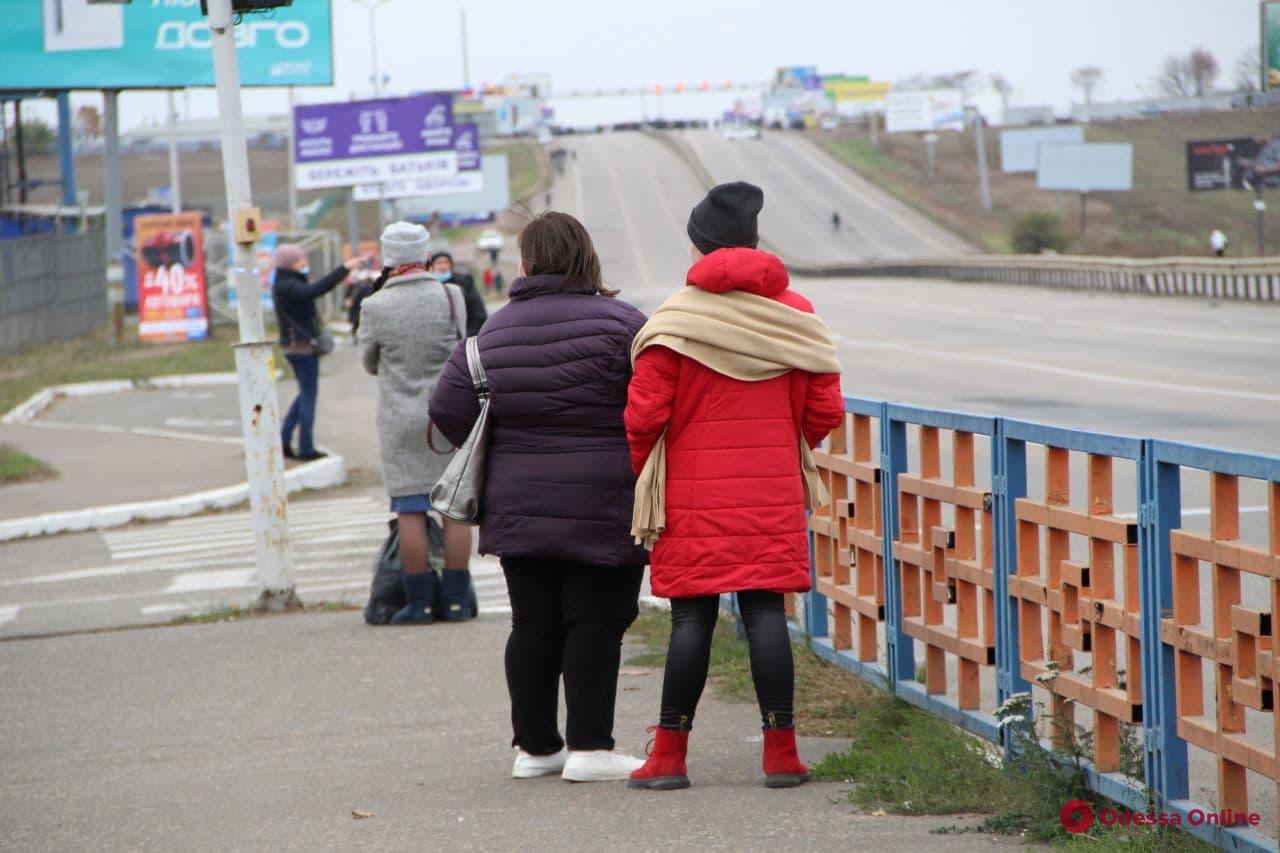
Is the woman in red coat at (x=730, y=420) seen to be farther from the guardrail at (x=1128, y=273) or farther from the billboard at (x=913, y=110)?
the billboard at (x=913, y=110)

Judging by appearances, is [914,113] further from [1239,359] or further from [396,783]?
[396,783]

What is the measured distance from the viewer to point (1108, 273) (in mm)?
43469

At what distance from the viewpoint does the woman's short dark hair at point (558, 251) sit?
17.6 ft

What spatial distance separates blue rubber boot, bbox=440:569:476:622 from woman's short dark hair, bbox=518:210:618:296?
339 centimetres

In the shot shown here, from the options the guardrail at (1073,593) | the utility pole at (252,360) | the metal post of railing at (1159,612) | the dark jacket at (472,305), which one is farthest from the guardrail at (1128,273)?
the metal post of railing at (1159,612)

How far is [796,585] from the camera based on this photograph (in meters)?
5.06

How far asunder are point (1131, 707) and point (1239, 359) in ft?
63.7

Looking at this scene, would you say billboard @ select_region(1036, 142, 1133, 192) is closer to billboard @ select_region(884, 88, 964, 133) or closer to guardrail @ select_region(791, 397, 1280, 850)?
billboard @ select_region(884, 88, 964, 133)

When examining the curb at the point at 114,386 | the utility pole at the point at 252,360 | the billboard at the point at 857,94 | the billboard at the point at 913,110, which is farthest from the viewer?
the billboard at the point at 857,94

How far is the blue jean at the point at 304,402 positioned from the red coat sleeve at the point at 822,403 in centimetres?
1152

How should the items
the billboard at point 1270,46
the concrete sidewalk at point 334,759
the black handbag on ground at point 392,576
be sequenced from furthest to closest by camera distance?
the billboard at point 1270,46 < the black handbag on ground at point 392,576 < the concrete sidewalk at point 334,759

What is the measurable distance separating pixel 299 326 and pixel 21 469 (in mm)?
3149

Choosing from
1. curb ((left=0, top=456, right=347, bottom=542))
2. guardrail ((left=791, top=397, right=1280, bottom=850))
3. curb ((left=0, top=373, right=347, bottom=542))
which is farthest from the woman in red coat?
curb ((left=0, top=456, right=347, bottom=542))

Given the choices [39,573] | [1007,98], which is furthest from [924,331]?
[1007,98]
